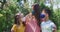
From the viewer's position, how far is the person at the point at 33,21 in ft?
5.97

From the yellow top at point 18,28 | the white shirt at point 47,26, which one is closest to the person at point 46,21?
the white shirt at point 47,26

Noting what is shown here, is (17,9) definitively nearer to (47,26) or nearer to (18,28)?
(18,28)

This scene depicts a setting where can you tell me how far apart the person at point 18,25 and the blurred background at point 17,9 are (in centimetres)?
3

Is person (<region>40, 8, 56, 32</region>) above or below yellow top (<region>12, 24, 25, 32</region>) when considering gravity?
above

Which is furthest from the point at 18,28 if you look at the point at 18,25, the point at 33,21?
the point at 33,21

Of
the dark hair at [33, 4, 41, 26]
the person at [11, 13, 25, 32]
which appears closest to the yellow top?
the person at [11, 13, 25, 32]

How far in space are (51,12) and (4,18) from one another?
0.46 meters

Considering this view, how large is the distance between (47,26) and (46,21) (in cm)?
5

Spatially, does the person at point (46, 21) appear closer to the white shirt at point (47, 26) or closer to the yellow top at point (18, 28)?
the white shirt at point (47, 26)

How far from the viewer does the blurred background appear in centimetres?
181

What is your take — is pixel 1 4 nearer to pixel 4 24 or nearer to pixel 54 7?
pixel 4 24

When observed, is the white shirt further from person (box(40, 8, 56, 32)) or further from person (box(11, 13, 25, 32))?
person (box(11, 13, 25, 32))

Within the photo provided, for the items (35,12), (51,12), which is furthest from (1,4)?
(51,12)

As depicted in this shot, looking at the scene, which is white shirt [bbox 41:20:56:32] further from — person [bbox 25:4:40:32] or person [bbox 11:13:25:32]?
person [bbox 11:13:25:32]
